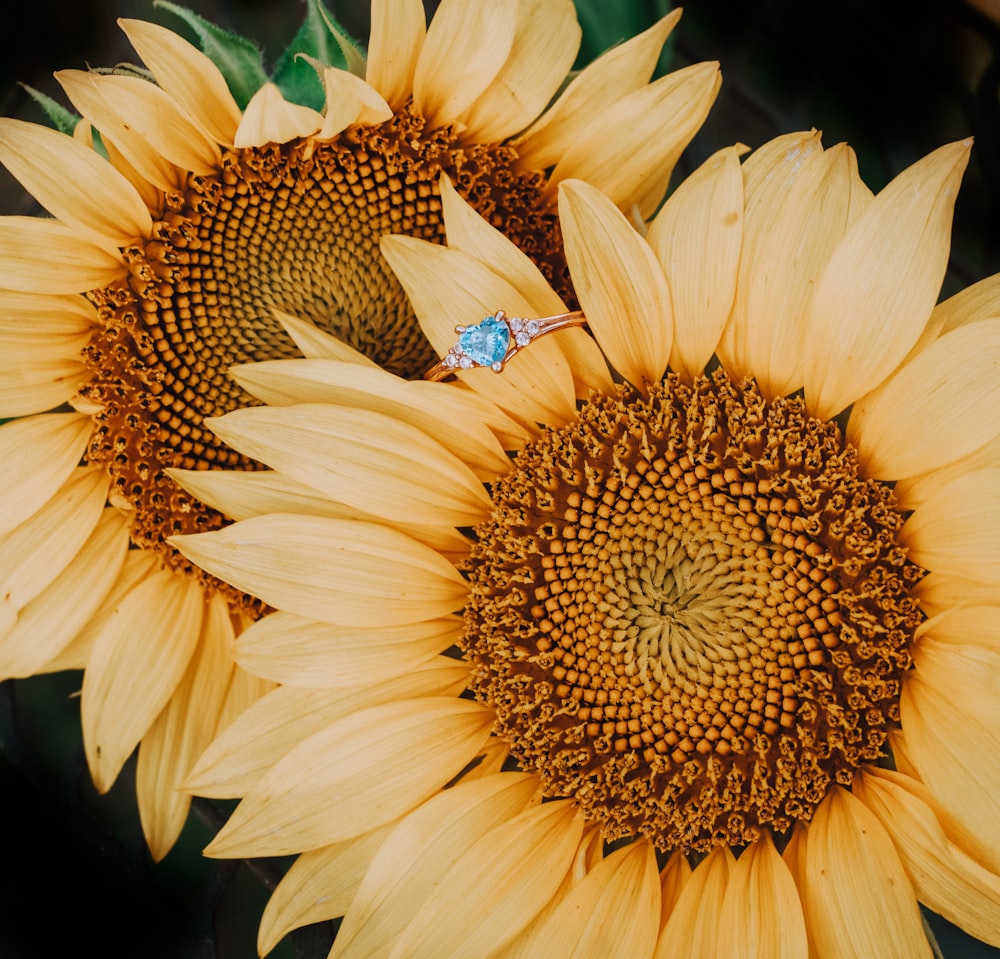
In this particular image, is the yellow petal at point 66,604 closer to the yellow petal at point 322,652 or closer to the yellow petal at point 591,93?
the yellow petal at point 322,652

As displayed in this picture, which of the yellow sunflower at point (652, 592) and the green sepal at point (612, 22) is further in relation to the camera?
the green sepal at point (612, 22)

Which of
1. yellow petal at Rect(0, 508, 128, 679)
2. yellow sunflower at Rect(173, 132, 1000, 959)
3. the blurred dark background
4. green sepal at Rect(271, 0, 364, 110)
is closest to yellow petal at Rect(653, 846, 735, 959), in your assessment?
yellow sunflower at Rect(173, 132, 1000, 959)

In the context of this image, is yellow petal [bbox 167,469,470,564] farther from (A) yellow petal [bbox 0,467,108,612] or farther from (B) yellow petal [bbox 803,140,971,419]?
(B) yellow petal [bbox 803,140,971,419]

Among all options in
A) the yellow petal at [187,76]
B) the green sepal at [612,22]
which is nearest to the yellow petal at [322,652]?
the yellow petal at [187,76]

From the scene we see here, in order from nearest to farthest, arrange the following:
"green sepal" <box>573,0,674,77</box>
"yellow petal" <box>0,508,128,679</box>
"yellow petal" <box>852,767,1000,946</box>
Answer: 1. "yellow petal" <box>852,767,1000,946</box>
2. "yellow petal" <box>0,508,128,679</box>
3. "green sepal" <box>573,0,674,77</box>

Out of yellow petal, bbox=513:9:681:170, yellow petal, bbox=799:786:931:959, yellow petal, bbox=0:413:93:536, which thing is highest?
yellow petal, bbox=0:413:93:536

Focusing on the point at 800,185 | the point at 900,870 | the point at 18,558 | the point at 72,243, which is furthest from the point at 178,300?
the point at 900,870
